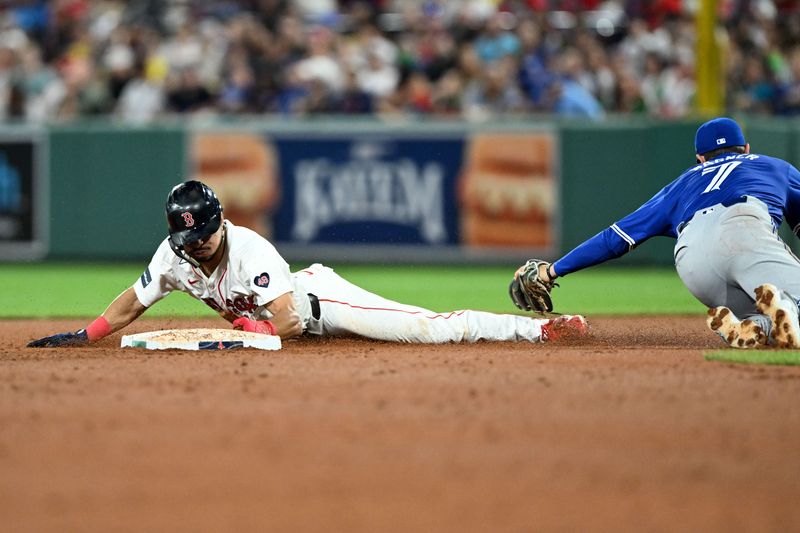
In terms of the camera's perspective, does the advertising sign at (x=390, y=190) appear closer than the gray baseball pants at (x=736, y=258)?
No

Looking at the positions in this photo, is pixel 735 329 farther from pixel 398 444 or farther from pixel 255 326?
pixel 398 444

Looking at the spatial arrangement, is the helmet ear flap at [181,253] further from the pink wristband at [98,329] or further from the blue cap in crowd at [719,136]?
the blue cap in crowd at [719,136]

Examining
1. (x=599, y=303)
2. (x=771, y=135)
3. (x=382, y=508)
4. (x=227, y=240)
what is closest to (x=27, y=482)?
(x=382, y=508)

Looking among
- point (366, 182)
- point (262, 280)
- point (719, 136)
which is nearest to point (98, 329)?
point (262, 280)

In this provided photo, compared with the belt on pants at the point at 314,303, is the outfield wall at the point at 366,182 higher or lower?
higher

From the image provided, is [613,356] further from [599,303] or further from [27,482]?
[599,303]

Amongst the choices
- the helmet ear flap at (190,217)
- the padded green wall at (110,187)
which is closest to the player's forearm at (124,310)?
the helmet ear flap at (190,217)

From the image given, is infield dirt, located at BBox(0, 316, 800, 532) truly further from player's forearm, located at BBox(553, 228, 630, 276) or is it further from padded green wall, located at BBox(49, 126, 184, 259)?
padded green wall, located at BBox(49, 126, 184, 259)
